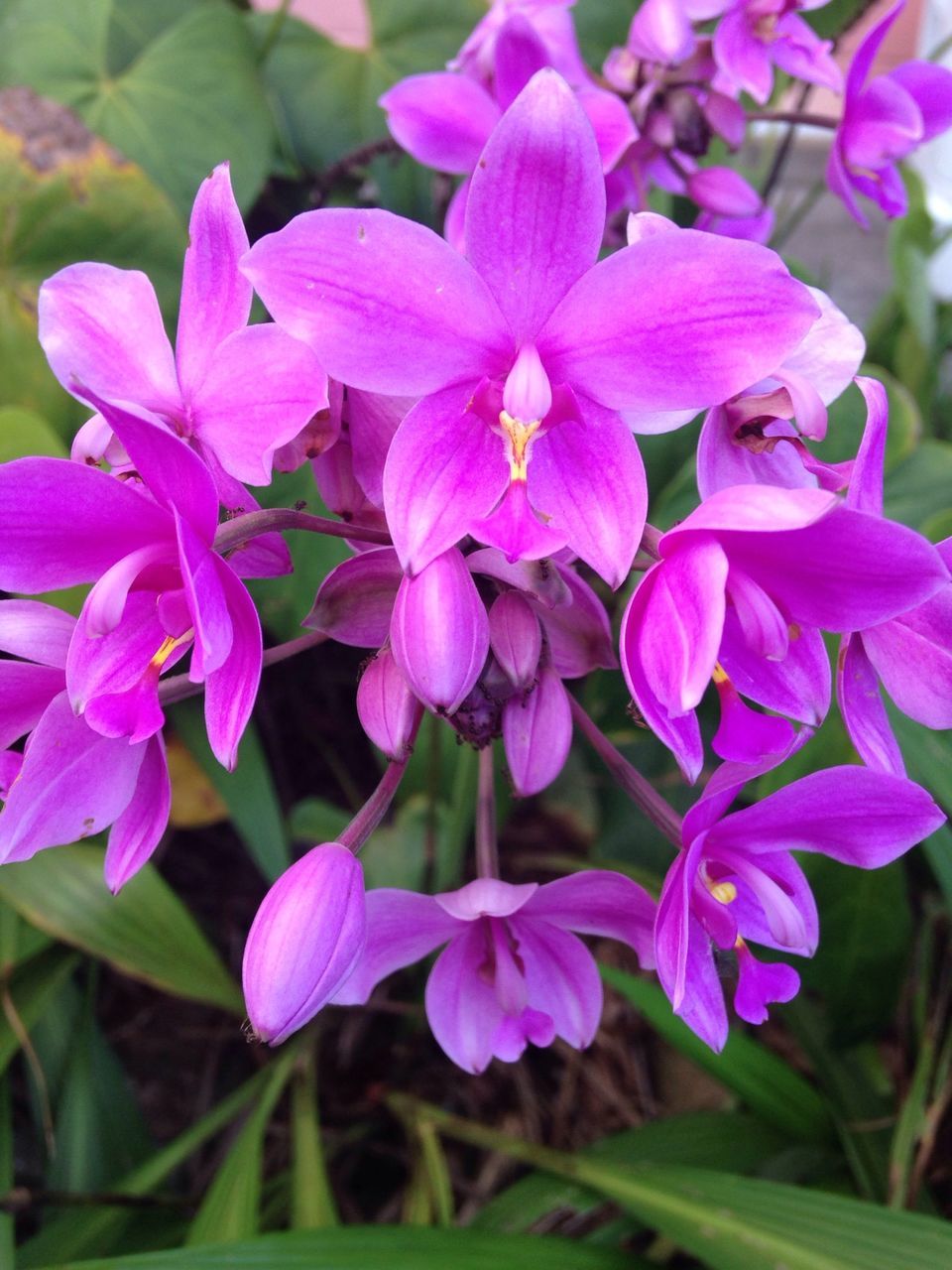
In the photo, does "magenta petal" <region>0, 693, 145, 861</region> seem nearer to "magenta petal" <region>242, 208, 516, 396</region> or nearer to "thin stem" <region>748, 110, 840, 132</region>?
"magenta petal" <region>242, 208, 516, 396</region>

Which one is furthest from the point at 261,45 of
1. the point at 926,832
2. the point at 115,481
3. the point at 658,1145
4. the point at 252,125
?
the point at 658,1145

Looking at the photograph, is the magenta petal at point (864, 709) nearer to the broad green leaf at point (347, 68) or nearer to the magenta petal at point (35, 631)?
the magenta petal at point (35, 631)

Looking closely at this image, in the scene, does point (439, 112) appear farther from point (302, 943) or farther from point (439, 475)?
point (302, 943)

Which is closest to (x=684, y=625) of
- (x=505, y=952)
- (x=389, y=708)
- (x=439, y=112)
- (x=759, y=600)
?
(x=759, y=600)

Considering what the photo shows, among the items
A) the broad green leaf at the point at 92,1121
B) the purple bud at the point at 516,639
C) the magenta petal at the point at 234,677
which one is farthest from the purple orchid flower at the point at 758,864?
the broad green leaf at the point at 92,1121

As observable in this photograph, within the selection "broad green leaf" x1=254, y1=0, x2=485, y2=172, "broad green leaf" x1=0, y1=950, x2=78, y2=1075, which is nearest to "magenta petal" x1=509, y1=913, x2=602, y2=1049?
"broad green leaf" x1=0, y1=950, x2=78, y2=1075

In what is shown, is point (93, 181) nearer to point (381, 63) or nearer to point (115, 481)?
point (381, 63)
